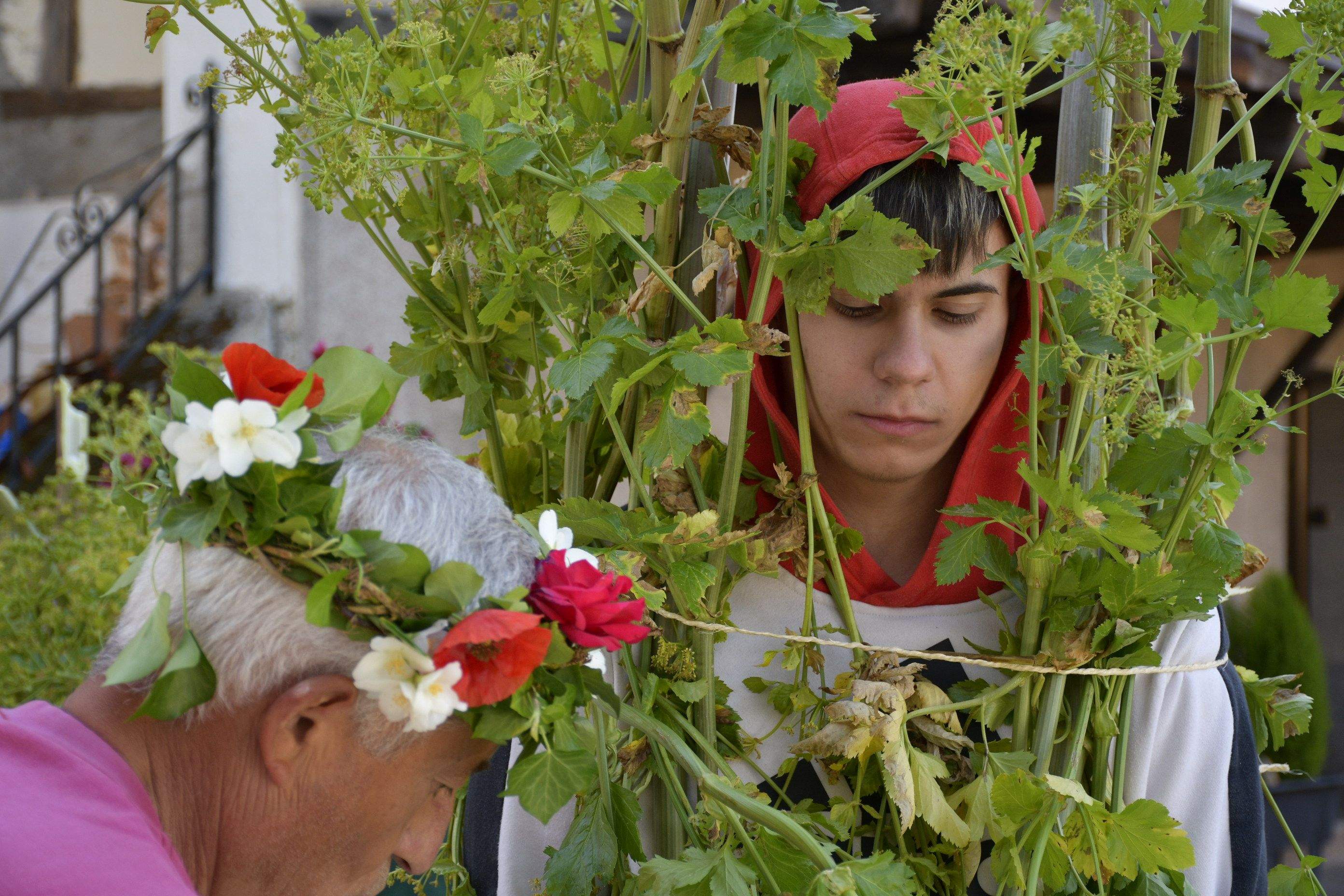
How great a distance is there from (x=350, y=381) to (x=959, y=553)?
52 centimetres

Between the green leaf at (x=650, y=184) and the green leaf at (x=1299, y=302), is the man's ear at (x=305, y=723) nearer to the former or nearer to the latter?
the green leaf at (x=650, y=184)

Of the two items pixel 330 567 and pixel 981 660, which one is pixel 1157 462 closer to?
pixel 981 660

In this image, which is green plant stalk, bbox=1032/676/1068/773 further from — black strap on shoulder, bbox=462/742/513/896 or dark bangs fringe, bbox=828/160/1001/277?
black strap on shoulder, bbox=462/742/513/896

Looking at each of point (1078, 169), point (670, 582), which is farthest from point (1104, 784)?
point (1078, 169)

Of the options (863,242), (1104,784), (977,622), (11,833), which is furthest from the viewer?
(977,622)

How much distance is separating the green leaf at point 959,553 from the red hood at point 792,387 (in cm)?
11

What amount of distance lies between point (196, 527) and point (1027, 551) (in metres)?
0.63

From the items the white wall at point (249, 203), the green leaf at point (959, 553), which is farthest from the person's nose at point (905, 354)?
the white wall at point (249, 203)

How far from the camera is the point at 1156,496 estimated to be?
98cm

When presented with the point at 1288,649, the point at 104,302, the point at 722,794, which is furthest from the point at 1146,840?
the point at 104,302

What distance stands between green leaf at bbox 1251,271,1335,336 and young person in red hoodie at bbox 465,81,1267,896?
0.21 meters

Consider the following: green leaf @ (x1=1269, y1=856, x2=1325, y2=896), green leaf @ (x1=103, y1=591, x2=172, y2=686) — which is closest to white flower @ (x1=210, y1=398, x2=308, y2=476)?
green leaf @ (x1=103, y1=591, x2=172, y2=686)

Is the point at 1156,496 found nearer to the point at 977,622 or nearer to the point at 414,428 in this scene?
the point at 977,622

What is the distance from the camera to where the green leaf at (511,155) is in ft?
2.91
